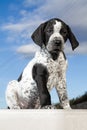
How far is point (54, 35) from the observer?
113 inches

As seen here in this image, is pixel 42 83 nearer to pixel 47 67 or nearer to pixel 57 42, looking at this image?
pixel 47 67

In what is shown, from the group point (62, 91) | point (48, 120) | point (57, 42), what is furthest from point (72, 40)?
point (48, 120)

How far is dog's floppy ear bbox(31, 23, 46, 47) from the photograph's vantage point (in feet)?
9.64

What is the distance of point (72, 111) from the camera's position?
2.67 m

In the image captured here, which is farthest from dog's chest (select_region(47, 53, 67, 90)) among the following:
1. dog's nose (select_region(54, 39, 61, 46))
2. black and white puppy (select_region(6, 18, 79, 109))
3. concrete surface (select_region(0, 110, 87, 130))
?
concrete surface (select_region(0, 110, 87, 130))

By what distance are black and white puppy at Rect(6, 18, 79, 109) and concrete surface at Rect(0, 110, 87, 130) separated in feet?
0.73

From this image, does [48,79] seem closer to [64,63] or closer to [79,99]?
[64,63]

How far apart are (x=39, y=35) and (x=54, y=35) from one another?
0.44 ft

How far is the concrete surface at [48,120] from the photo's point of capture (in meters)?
2.61

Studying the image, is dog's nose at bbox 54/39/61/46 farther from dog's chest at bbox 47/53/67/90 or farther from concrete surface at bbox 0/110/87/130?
concrete surface at bbox 0/110/87/130

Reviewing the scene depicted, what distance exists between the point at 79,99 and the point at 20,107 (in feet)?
9.44

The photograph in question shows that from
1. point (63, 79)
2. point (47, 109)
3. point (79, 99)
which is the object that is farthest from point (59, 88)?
point (79, 99)

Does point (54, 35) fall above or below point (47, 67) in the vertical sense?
above

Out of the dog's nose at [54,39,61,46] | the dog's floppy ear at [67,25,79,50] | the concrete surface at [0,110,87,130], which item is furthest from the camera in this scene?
the dog's floppy ear at [67,25,79,50]
